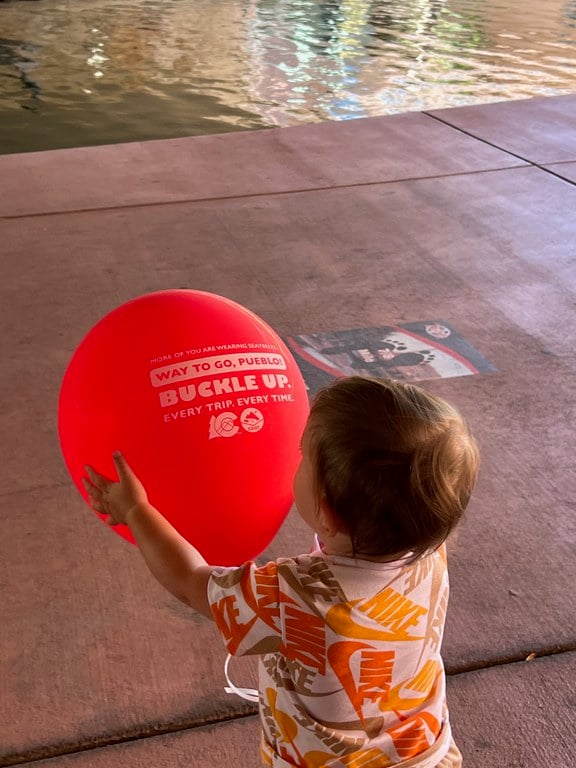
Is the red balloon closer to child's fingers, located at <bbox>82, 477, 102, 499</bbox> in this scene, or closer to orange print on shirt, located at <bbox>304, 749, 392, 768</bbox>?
child's fingers, located at <bbox>82, 477, 102, 499</bbox>

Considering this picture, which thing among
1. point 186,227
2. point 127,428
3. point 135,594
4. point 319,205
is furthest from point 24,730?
point 319,205

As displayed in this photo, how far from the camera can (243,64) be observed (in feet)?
40.4

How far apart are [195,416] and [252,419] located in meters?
0.12

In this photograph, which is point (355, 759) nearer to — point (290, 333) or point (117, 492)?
point (117, 492)

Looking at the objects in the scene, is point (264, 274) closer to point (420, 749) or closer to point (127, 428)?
point (127, 428)

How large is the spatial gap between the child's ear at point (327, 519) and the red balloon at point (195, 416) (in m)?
0.42

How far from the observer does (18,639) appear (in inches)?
86.8

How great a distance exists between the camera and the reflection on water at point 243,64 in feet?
31.0

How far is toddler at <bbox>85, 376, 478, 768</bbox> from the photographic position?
124 cm

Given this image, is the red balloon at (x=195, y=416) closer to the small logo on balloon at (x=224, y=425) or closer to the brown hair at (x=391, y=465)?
the small logo on balloon at (x=224, y=425)

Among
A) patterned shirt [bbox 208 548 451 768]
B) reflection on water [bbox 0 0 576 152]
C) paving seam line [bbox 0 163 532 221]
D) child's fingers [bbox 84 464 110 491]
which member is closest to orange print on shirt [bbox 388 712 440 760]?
patterned shirt [bbox 208 548 451 768]

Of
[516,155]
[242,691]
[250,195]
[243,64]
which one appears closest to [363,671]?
[242,691]

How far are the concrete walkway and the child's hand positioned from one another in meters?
0.57

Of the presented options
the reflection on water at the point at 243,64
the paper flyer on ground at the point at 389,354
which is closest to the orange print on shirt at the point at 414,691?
the paper flyer on ground at the point at 389,354
